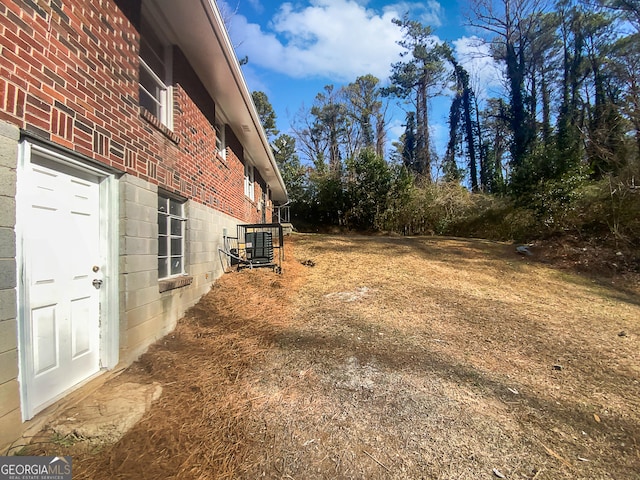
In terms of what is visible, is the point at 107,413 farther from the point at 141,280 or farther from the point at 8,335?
the point at 141,280

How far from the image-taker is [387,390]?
123 inches

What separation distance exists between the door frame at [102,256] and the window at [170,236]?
41.6 inches

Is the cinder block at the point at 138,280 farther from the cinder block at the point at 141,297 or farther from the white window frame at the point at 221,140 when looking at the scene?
the white window frame at the point at 221,140

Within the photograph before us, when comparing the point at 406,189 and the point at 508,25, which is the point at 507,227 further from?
the point at 508,25

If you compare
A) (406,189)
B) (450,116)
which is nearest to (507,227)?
(406,189)

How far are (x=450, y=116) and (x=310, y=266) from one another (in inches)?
1227

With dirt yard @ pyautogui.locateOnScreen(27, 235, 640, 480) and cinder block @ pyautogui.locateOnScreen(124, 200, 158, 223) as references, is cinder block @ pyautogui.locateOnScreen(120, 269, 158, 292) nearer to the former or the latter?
cinder block @ pyautogui.locateOnScreen(124, 200, 158, 223)

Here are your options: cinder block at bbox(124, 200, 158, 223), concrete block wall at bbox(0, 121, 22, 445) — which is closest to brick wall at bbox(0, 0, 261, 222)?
concrete block wall at bbox(0, 121, 22, 445)

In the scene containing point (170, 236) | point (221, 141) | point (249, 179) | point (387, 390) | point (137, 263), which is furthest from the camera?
point (249, 179)

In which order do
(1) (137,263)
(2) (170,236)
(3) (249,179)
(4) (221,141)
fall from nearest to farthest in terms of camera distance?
1. (1) (137,263)
2. (2) (170,236)
3. (4) (221,141)
4. (3) (249,179)

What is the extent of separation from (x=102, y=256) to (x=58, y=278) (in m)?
0.56

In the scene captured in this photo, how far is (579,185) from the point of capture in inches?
426

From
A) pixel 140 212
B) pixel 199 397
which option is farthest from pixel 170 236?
pixel 199 397

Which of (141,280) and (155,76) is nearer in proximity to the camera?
(141,280)
